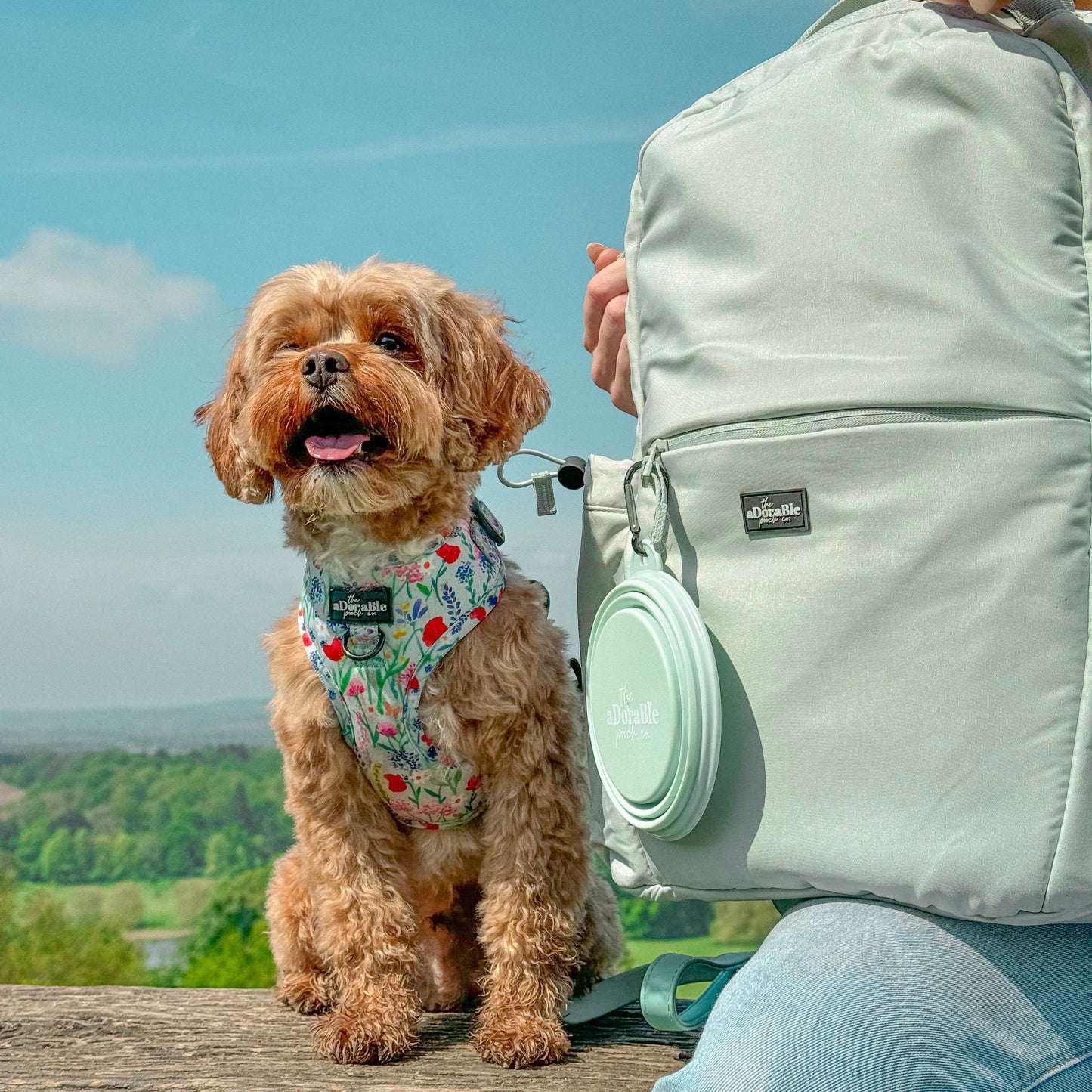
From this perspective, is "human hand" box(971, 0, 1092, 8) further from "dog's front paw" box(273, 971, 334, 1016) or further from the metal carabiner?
"dog's front paw" box(273, 971, 334, 1016)

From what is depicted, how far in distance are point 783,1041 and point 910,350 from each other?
2.82 feet

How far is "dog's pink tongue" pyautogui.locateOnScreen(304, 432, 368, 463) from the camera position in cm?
243

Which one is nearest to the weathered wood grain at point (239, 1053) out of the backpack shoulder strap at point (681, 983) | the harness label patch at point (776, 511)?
the backpack shoulder strap at point (681, 983)

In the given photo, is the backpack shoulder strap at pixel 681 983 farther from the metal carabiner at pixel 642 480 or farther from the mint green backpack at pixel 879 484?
the metal carabiner at pixel 642 480

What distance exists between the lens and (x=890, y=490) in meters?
1.43

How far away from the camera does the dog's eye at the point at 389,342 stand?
2.58 metres

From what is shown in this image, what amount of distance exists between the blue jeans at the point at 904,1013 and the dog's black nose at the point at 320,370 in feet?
4.88

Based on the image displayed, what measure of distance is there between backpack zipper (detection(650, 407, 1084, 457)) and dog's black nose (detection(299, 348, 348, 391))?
3.31 ft

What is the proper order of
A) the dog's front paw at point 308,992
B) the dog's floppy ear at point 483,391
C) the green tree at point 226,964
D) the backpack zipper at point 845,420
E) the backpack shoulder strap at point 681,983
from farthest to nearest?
the green tree at point 226,964
the dog's front paw at point 308,992
the dog's floppy ear at point 483,391
the backpack shoulder strap at point 681,983
the backpack zipper at point 845,420

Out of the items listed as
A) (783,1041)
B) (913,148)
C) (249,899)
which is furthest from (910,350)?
(249,899)

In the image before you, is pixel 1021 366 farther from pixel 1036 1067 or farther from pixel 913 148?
pixel 1036 1067

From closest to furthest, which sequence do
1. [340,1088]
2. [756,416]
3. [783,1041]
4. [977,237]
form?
A: [783,1041] < [977,237] < [756,416] < [340,1088]

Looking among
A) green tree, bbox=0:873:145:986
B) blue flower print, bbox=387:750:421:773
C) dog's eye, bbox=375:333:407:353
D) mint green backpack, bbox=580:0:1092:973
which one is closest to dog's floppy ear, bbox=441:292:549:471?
dog's eye, bbox=375:333:407:353

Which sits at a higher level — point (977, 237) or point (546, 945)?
point (977, 237)
